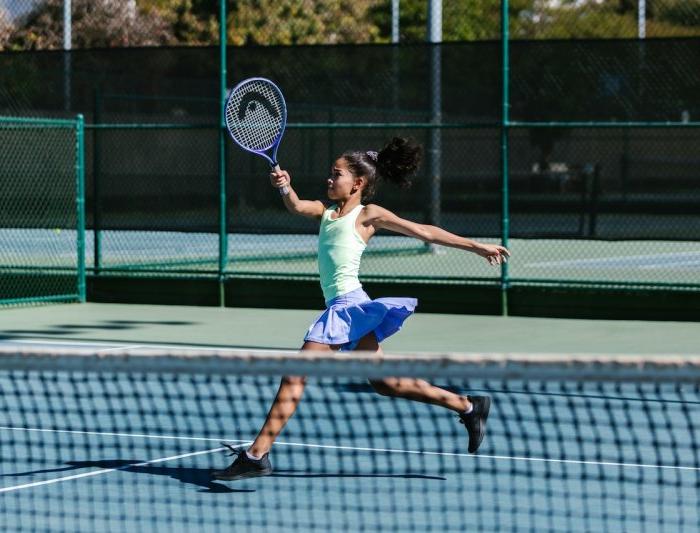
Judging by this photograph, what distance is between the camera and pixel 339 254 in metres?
7.13

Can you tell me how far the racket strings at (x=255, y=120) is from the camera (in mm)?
8891

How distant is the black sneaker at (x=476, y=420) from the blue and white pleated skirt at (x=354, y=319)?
1.68 feet

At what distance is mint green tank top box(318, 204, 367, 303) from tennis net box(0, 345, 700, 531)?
0.72 meters

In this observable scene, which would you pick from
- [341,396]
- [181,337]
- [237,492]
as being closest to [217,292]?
[181,337]

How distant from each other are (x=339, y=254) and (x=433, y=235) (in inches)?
17.9

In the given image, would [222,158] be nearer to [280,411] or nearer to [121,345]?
[121,345]

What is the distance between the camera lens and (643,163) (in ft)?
51.0

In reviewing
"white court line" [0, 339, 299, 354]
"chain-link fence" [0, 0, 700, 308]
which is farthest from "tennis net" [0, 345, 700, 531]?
"chain-link fence" [0, 0, 700, 308]

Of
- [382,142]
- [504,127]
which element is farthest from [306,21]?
[504,127]

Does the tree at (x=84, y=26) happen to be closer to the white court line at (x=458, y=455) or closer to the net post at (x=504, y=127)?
the net post at (x=504, y=127)

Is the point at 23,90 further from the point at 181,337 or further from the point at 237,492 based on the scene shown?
the point at 237,492

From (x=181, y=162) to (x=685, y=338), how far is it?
214 inches

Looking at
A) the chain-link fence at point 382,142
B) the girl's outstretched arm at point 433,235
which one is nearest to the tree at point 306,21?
the chain-link fence at point 382,142

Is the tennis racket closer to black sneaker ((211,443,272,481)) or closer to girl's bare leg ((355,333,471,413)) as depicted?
girl's bare leg ((355,333,471,413))
